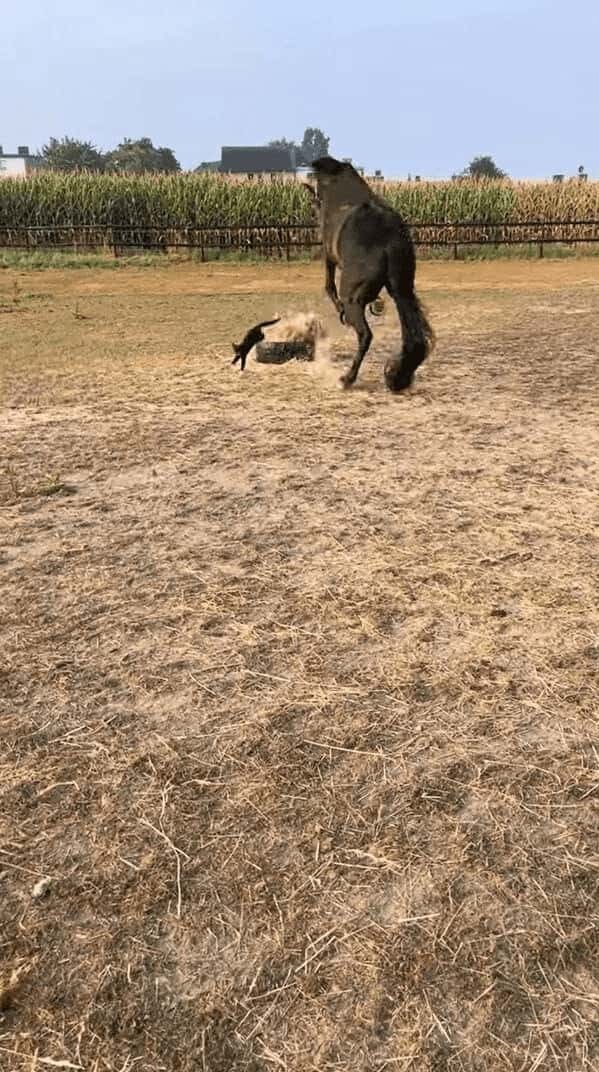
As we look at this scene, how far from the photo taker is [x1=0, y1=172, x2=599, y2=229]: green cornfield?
82.5ft

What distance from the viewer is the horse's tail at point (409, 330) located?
674cm

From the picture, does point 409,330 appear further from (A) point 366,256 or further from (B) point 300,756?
(B) point 300,756

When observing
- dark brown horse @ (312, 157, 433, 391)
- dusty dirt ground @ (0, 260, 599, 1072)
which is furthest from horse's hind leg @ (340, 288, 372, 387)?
dusty dirt ground @ (0, 260, 599, 1072)

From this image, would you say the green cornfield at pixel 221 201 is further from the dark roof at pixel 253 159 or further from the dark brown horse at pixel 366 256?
the dark roof at pixel 253 159

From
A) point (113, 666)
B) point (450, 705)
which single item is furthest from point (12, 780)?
point (450, 705)

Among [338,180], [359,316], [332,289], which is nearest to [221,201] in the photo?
[332,289]

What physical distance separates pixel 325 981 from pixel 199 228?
24.4 m

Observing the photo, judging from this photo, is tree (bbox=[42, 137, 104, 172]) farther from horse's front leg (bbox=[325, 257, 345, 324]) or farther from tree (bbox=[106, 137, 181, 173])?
horse's front leg (bbox=[325, 257, 345, 324])

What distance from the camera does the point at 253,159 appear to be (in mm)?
75562

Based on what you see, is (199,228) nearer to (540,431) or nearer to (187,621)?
(540,431)

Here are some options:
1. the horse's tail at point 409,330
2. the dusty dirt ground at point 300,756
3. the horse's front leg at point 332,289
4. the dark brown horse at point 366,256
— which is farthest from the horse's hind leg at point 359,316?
the dusty dirt ground at point 300,756

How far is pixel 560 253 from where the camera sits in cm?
2336

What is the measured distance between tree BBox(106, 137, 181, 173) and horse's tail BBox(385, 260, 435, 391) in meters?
62.8

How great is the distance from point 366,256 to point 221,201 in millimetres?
20559
